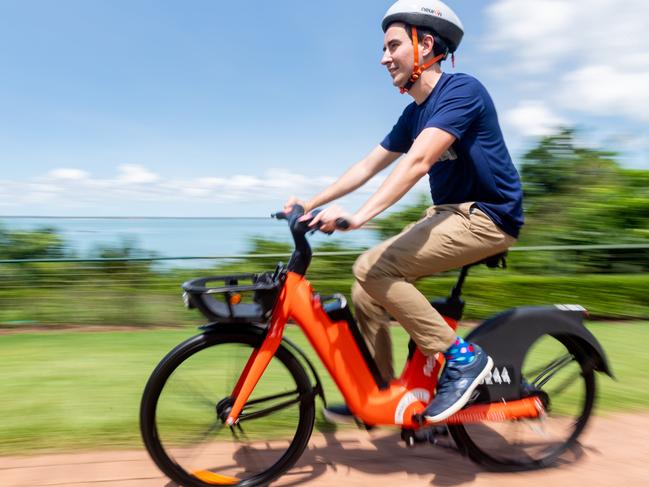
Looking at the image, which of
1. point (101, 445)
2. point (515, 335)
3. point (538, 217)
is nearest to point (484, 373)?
point (515, 335)

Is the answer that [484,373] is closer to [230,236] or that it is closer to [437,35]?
[437,35]

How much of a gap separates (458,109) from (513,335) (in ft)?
3.73

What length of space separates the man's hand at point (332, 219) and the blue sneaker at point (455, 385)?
82 cm

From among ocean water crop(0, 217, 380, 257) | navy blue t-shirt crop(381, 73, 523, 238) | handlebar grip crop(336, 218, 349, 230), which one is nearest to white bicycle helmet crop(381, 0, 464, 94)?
navy blue t-shirt crop(381, 73, 523, 238)

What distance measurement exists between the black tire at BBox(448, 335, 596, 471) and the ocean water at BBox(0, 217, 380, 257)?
11.8 ft

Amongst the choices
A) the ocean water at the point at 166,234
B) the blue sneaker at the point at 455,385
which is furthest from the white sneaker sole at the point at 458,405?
the ocean water at the point at 166,234

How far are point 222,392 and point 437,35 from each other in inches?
77.0

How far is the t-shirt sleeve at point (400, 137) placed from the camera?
3201 millimetres

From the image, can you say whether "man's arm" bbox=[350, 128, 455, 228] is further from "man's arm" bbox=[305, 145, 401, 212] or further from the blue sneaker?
the blue sneaker

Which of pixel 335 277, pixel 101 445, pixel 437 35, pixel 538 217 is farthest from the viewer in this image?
pixel 538 217

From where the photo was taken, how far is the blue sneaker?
9.14 feet

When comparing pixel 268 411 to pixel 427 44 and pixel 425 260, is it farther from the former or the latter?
pixel 427 44

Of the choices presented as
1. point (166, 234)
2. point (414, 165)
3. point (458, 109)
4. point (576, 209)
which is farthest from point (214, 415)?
point (576, 209)

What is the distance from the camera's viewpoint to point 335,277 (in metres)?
7.36
